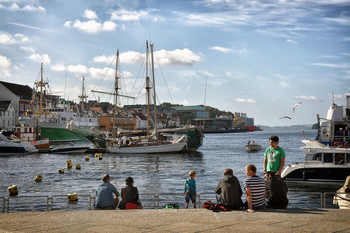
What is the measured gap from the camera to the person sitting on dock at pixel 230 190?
11.1 m

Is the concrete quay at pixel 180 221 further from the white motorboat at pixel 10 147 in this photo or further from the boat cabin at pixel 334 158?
the white motorboat at pixel 10 147

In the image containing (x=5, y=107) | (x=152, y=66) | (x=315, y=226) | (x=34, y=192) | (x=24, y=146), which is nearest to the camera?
(x=315, y=226)

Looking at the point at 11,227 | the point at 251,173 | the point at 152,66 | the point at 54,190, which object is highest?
the point at 152,66

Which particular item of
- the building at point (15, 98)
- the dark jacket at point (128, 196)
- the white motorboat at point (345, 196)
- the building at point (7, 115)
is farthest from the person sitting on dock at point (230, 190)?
the building at point (15, 98)

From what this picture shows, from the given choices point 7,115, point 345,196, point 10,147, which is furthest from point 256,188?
point 7,115

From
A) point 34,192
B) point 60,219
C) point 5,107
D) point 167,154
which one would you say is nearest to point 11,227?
point 60,219

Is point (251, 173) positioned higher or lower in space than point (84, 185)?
higher

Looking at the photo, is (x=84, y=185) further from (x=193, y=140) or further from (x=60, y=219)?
(x=193, y=140)

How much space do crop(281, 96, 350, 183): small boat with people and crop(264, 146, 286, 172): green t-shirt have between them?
1789cm

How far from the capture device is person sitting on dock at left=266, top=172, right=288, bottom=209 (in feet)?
37.3

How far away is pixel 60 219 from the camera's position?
1073cm

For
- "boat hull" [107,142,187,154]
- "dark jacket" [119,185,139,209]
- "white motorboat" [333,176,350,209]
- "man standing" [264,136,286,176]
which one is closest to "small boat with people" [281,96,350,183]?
"white motorboat" [333,176,350,209]

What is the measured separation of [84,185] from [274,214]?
22.8 m

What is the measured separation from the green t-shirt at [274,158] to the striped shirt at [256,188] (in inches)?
44.0
